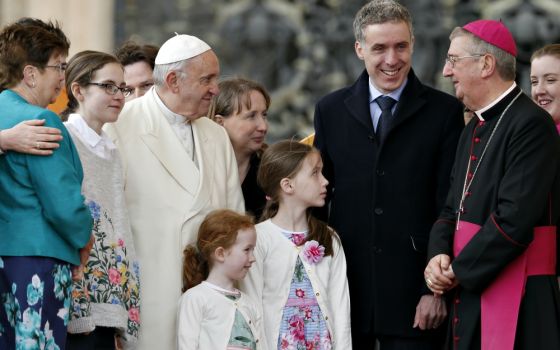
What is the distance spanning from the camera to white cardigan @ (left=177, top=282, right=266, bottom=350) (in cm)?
505

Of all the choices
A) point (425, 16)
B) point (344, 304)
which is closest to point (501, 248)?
point (344, 304)

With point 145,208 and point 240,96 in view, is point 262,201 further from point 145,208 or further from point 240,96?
point 145,208

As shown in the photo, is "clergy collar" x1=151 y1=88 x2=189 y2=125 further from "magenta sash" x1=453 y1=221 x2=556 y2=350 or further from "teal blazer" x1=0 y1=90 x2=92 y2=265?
"magenta sash" x1=453 y1=221 x2=556 y2=350

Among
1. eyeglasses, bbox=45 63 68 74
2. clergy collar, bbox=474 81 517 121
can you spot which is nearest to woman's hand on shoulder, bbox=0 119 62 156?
eyeglasses, bbox=45 63 68 74

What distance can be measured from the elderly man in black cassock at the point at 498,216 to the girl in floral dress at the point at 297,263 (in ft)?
1.50

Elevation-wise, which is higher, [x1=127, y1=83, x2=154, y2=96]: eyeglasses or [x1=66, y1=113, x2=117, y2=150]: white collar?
[x1=127, y1=83, x2=154, y2=96]: eyeglasses

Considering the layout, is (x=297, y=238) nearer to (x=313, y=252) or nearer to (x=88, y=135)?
(x=313, y=252)

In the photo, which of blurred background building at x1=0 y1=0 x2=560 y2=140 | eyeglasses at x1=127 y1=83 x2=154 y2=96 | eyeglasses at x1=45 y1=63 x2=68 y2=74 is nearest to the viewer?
eyeglasses at x1=45 y1=63 x2=68 y2=74

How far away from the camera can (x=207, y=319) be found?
201 inches

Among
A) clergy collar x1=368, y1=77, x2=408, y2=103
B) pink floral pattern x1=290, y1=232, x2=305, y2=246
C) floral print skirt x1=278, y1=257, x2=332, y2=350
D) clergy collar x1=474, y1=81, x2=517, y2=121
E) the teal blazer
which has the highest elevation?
clergy collar x1=368, y1=77, x2=408, y2=103

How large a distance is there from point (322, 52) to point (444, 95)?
13.5 feet

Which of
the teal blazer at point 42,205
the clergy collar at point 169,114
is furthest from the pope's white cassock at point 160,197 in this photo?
the teal blazer at point 42,205

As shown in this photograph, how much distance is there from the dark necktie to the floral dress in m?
0.57

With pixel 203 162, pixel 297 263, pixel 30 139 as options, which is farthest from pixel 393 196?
pixel 30 139
